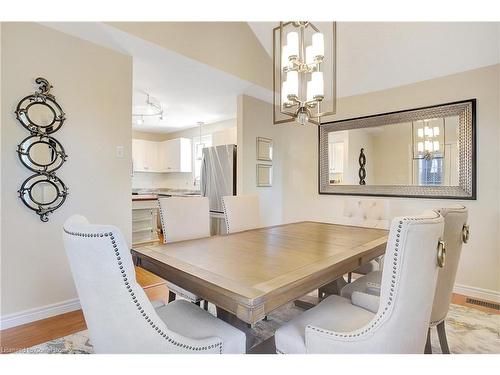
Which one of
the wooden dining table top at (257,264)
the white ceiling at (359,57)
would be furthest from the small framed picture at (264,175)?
the wooden dining table top at (257,264)

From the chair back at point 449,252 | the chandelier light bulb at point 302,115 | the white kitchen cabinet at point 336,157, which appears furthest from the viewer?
the white kitchen cabinet at point 336,157

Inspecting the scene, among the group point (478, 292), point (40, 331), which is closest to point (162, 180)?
point (40, 331)

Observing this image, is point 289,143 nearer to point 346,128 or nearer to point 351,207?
point 346,128

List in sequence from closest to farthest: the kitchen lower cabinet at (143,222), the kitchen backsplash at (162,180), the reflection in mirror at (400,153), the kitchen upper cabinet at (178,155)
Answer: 1. the reflection in mirror at (400,153)
2. the kitchen lower cabinet at (143,222)
3. the kitchen upper cabinet at (178,155)
4. the kitchen backsplash at (162,180)

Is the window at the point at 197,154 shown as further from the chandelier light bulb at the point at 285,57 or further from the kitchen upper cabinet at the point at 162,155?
the chandelier light bulb at the point at 285,57

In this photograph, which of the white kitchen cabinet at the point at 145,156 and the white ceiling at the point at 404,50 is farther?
the white kitchen cabinet at the point at 145,156

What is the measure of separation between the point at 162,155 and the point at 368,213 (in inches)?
204

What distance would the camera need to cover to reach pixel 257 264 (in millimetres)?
1324

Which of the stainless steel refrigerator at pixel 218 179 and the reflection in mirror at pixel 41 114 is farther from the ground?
the reflection in mirror at pixel 41 114

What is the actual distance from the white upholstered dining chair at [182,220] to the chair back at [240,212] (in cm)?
20

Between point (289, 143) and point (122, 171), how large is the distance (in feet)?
8.53

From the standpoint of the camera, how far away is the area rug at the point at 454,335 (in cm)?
177

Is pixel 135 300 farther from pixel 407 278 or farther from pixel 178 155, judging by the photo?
pixel 178 155
